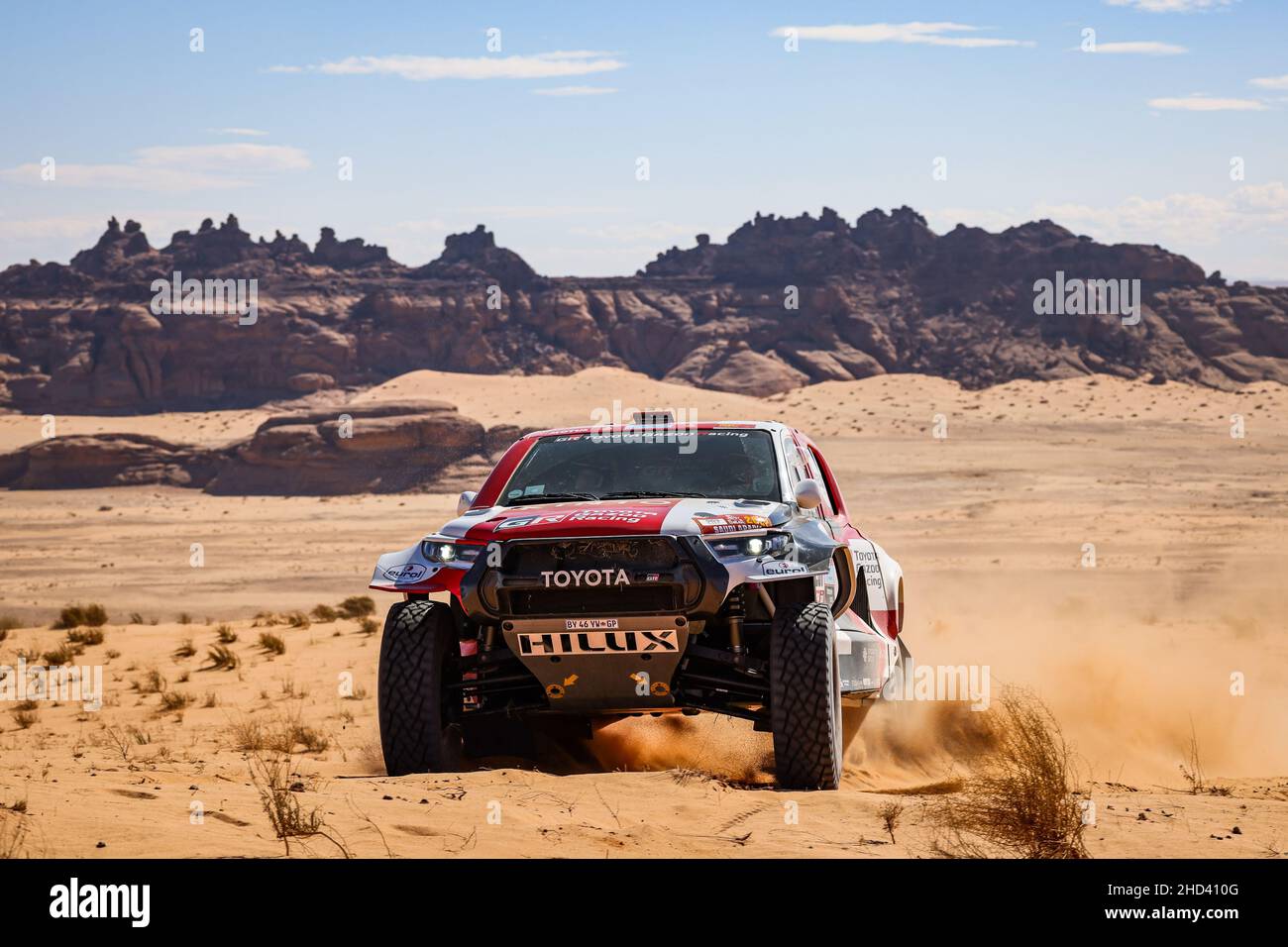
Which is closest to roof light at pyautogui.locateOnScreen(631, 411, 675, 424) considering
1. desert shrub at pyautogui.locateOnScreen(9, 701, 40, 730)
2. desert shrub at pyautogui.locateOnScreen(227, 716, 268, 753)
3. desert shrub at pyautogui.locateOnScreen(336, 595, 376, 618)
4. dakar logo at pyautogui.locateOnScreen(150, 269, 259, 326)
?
desert shrub at pyautogui.locateOnScreen(227, 716, 268, 753)

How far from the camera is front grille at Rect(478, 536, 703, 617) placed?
6.68 metres

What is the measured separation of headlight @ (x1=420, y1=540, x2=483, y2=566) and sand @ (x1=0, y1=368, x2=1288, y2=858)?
3.64 feet

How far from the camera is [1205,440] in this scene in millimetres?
55000

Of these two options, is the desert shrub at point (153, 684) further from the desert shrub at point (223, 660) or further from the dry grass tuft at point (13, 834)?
the dry grass tuft at point (13, 834)

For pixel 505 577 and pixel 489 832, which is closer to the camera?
pixel 489 832

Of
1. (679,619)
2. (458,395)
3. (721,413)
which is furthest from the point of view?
(458,395)

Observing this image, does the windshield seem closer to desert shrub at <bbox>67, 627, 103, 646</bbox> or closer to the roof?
the roof

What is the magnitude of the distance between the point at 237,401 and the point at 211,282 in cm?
1597

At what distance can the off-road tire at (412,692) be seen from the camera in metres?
7.12

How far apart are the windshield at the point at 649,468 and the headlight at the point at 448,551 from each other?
2.40ft
